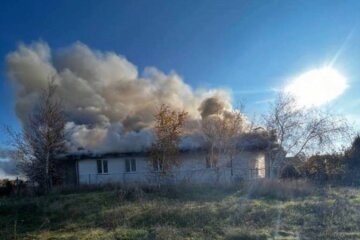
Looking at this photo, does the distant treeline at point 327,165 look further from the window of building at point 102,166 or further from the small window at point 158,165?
the window of building at point 102,166

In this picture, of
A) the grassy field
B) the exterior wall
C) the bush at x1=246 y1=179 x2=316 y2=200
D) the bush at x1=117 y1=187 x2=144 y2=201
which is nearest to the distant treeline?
the exterior wall

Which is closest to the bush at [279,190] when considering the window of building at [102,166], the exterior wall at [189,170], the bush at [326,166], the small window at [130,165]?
the exterior wall at [189,170]

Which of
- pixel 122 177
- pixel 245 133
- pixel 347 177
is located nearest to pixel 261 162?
pixel 245 133

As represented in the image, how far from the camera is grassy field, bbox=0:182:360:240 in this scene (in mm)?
10297

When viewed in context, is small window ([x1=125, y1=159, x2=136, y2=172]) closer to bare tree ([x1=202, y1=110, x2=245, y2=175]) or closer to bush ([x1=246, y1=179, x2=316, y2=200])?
bare tree ([x1=202, y1=110, x2=245, y2=175])

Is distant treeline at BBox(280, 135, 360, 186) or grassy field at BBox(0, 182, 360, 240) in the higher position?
distant treeline at BBox(280, 135, 360, 186)

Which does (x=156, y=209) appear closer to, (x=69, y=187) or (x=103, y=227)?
(x=103, y=227)

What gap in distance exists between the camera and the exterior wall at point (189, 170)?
27672 mm

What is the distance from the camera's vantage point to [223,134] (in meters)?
27.0

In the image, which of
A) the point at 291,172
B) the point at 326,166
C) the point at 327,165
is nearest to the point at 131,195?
the point at 291,172

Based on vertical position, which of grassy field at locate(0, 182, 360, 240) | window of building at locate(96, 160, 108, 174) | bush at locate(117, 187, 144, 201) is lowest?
grassy field at locate(0, 182, 360, 240)

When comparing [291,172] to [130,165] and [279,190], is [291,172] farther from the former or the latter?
[130,165]

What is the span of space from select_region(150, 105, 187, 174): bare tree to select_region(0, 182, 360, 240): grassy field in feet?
23.3

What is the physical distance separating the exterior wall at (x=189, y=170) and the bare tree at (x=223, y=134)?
0.58m
